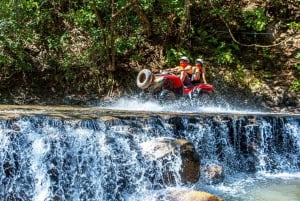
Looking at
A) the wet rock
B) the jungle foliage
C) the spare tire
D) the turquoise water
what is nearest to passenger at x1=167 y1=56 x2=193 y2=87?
the spare tire

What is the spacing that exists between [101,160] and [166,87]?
3.87 m

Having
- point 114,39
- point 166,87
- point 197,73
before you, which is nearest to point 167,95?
point 166,87

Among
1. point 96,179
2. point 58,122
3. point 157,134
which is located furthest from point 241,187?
point 58,122

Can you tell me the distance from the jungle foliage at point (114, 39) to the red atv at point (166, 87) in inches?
81.5

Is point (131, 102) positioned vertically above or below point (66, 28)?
below

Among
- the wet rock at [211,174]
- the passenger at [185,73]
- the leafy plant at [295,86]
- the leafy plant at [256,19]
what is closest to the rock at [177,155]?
the wet rock at [211,174]

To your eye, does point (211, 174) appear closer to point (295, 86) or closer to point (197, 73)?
point (197, 73)

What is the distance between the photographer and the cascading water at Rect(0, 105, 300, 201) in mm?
6672

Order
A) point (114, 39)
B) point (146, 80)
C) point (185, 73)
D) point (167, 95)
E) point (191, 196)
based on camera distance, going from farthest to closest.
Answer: point (114, 39) < point (185, 73) < point (167, 95) < point (146, 80) < point (191, 196)

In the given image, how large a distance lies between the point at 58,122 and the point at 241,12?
945cm

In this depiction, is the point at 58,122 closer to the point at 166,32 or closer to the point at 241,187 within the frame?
the point at 241,187

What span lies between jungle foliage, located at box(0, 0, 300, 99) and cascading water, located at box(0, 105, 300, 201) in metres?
4.64

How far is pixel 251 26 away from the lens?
47.3 ft

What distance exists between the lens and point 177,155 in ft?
23.4
